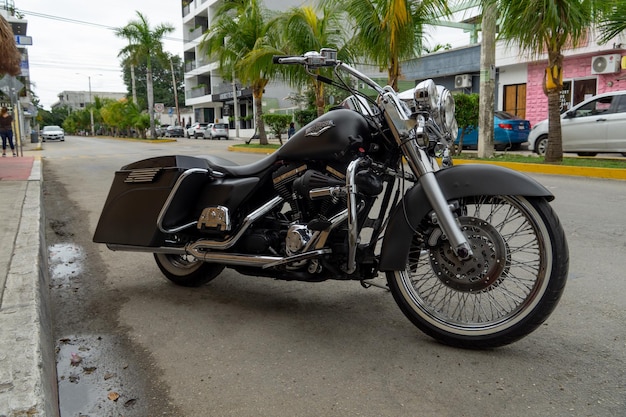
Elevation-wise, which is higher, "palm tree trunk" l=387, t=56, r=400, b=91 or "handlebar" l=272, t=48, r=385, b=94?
"palm tree trunk" l=387, t=56, r=400, b=91

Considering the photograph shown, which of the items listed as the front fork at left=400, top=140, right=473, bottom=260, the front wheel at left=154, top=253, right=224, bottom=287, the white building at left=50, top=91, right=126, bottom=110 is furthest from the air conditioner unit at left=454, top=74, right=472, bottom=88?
the white building at left=50, top=91, right=126, bottom=110

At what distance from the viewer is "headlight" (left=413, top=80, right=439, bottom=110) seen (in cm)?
275

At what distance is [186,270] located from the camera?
3.99 metres

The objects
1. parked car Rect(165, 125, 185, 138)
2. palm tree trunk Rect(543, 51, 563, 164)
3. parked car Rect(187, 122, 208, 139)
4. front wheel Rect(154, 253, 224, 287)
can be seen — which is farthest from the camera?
parked car Rect(165, 125, 185, 138)

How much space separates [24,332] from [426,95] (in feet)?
7.46

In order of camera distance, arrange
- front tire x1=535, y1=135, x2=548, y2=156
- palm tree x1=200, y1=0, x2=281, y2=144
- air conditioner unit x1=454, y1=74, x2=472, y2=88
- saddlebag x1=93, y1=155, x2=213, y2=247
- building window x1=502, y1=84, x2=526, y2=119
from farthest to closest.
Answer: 1. air conditioner unit x1=454, y1=74, x2=472, y2=88
2. building window x1=502, y1=84, x2=526, y2=119
3. palm tree x1=200, y1=0, x2=281, y2=144
4. front tire x1=535, y1=135, x2=548, y2=156
5. saddlebag x1=93, y1=155, x2=213, y2=247

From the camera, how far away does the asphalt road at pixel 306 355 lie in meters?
2.34

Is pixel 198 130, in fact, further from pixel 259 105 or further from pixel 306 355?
pixel 306 355

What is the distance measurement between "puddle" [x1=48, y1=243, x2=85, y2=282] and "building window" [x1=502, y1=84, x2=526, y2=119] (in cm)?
2177

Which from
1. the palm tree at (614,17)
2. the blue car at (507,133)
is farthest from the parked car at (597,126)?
the blue car at (507,133)

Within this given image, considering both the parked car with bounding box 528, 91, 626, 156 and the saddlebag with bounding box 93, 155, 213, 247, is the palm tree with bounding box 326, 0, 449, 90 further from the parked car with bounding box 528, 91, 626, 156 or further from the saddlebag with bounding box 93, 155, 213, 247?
the saddlebag with bounding box 93, 155, 213, 247

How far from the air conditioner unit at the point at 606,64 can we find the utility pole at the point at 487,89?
8.16 m

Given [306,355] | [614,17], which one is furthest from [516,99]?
[306,355]

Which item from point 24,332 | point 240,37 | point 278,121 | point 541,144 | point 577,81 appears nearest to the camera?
point 24,332
